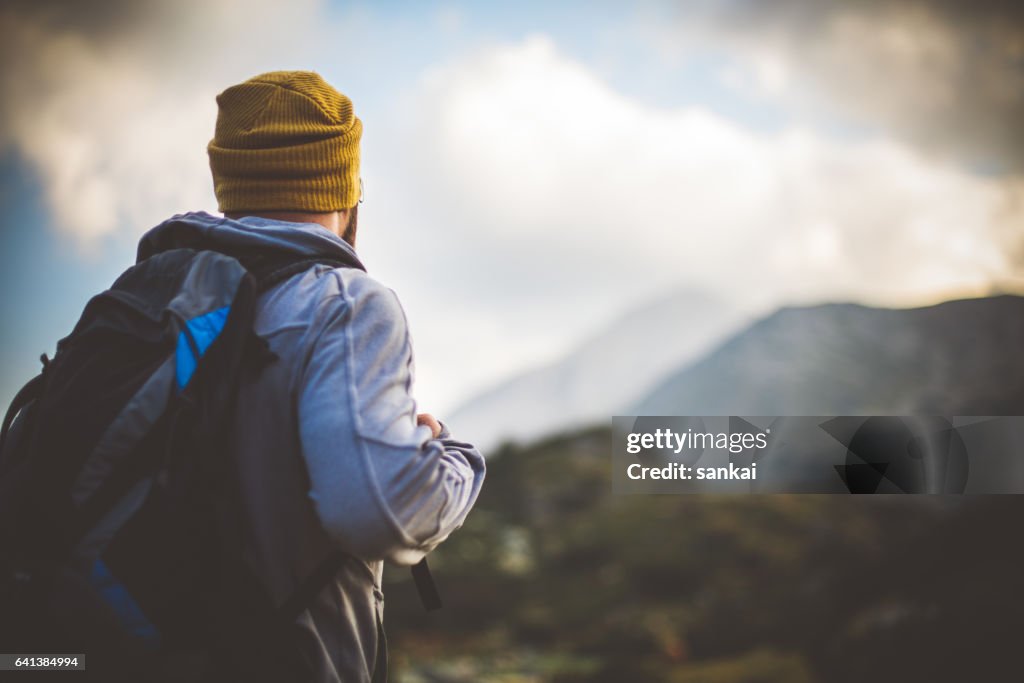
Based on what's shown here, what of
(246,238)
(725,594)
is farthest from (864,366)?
(246,238)

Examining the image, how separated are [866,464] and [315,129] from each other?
9315 mm

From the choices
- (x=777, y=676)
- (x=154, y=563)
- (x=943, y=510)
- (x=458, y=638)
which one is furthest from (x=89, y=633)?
(x=943, y=510)

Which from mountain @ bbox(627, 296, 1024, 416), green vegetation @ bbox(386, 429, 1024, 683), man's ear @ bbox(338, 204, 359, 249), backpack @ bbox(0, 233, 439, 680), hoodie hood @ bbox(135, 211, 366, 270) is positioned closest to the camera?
backpack @ bbox(0, 233, 439, 680)

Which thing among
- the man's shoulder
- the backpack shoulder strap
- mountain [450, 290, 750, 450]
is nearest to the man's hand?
the man's shoulder

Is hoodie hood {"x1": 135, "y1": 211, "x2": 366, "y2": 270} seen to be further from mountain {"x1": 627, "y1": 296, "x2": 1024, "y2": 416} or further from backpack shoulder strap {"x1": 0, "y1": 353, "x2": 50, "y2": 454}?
mountain {"x1": 627, "y1": 296, "x2": 1024, "y2": 416}

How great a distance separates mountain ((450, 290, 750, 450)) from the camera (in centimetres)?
7738

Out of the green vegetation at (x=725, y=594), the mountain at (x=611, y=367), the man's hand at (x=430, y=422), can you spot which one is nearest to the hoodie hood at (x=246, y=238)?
the man's hand at (x=430, y=422)

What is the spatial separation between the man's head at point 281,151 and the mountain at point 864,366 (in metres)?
7.01

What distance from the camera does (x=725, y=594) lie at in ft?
27.0

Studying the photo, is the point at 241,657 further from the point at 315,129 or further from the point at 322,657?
the point at 315,129

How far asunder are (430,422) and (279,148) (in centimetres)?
88

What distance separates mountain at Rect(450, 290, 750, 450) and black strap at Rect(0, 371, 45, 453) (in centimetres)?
4641

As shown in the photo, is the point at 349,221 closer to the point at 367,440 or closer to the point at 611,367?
the point at 367,440

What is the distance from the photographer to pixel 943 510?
25.1 feet
